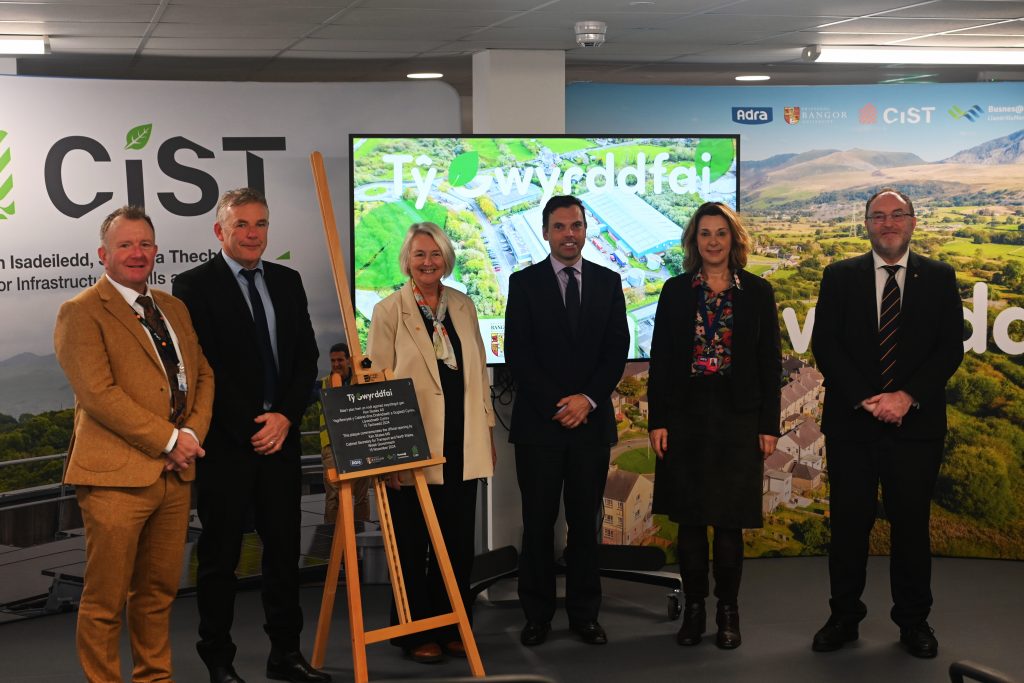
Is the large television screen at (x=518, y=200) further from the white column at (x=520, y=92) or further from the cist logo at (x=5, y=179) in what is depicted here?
the cist logo at (x=5, y=179)

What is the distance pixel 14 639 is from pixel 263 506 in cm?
179

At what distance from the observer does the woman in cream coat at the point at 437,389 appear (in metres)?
4.34

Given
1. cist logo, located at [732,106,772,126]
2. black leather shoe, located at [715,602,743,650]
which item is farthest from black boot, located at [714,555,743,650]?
cist logo, located at [732,106,772,126]

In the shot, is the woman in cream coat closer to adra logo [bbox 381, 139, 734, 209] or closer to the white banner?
adra logo [bbox 381, 139, 734, 209]

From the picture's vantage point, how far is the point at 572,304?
464cm

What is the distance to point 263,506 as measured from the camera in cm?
414

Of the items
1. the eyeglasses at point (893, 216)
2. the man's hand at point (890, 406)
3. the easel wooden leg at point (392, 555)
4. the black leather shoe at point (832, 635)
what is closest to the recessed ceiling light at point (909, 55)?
the eyeglasses at point (893, 216)

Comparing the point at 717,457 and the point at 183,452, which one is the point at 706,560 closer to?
the point at 717,457

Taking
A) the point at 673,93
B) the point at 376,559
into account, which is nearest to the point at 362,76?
the point at 673,93

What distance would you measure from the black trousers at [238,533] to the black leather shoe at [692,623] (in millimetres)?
1630

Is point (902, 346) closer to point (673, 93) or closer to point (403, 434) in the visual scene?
point (403, 434)

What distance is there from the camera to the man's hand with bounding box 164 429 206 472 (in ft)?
12.5

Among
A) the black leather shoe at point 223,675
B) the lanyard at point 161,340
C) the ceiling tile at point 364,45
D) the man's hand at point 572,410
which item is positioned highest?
the ceiling tile at point 364,45

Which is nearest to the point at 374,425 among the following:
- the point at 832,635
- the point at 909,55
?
the point at 832,635
